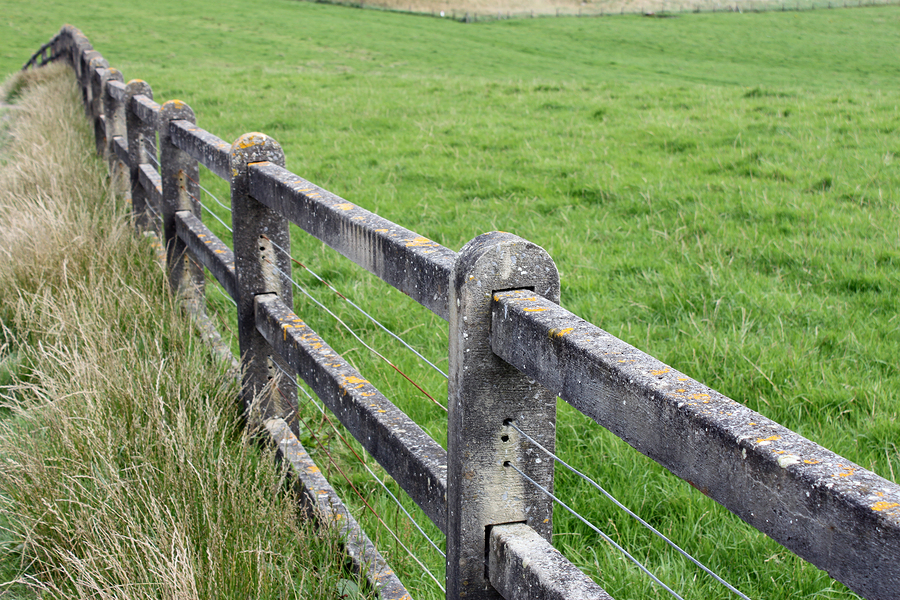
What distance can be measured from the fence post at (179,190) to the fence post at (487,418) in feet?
10.7

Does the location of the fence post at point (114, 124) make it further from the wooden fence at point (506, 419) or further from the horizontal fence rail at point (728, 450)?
the horizontal fence rail at point (728, 450)

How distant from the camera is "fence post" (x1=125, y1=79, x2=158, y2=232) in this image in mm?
5742

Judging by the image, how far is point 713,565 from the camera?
256cm

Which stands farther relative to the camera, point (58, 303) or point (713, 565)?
point (58, 303)

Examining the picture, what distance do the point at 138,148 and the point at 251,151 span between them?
3245 mm

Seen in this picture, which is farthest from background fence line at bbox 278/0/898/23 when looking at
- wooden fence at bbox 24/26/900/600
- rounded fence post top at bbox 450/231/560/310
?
rounded fence post top at bbox 450/231/560/310

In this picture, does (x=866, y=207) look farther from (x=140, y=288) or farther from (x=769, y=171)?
(x=140, y=288)

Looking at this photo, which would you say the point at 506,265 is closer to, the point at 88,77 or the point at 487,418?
the point at 487,418

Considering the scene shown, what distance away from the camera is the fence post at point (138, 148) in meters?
5.74

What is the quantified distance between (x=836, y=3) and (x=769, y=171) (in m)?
56.0

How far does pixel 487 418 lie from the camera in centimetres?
152

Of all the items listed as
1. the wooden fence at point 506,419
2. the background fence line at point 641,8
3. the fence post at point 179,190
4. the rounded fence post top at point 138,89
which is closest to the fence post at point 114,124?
the rounded fence post top at point 138,89

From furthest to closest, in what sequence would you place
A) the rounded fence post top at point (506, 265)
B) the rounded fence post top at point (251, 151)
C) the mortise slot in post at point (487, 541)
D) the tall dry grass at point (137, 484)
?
the rounded fence post top at point (251, 151)
the tall dry grass at point (137, 484)
the mortise slot in post at point (487, 541)
the rounded fence post top at point (506, 265)

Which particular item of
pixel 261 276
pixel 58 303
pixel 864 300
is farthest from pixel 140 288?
pixel 864 300
